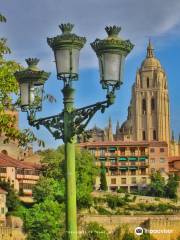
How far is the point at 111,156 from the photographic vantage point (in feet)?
413

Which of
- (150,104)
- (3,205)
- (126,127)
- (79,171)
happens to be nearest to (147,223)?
(79,171)

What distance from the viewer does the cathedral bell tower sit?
594 feet

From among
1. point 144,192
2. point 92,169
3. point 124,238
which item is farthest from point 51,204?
point 144,192

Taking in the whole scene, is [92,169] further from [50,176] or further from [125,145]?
[125,145]

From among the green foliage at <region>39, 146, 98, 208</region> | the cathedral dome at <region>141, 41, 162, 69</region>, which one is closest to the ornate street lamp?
the green foliage at <region>39, 146, 98, 208</region>

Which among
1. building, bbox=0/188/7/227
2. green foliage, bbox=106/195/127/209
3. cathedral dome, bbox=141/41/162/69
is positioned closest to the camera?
building, bbox=0/188/7/227

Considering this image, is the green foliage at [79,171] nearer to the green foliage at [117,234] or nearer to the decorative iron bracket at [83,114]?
the green foliage at [117,234]

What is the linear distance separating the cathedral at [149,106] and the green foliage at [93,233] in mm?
107130

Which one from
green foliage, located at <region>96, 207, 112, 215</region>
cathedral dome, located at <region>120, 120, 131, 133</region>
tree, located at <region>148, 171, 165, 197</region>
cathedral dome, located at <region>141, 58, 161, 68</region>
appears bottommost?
Answer: green foliage, located at <region>96, 207, 112, 215</region>

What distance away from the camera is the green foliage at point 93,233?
208ft

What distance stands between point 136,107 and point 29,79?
174000 mm

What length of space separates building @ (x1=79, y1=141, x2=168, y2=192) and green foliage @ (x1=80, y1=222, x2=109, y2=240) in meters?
48.7

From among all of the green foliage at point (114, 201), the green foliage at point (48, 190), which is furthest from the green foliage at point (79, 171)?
the green foliage at point (114, 201)

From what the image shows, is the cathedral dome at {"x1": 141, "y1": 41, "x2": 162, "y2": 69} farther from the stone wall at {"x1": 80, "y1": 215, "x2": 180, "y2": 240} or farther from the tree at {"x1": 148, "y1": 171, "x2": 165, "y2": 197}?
the stone wall at {"x1": 80, "y1": 215, "x2": 180, "y2": 240}
